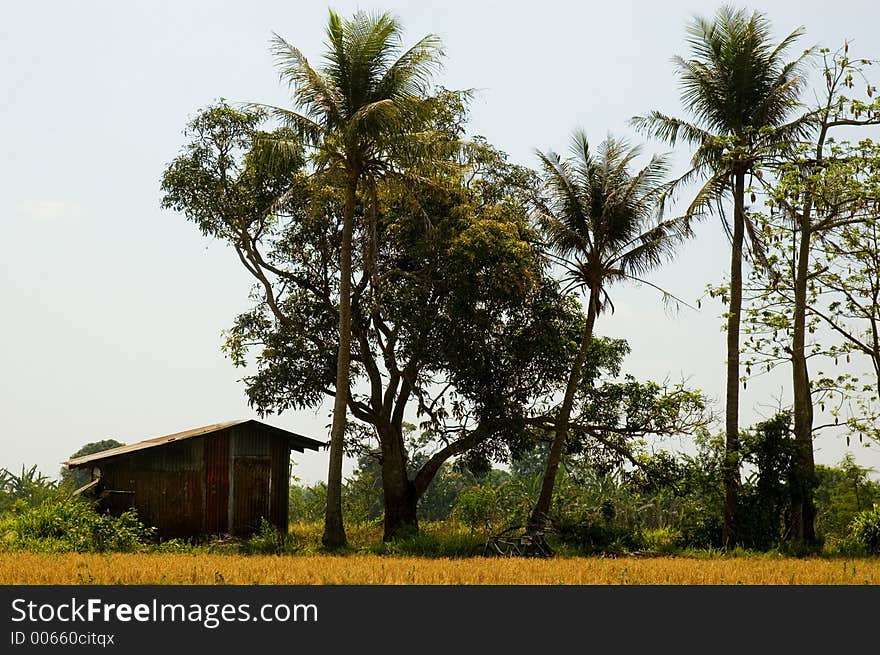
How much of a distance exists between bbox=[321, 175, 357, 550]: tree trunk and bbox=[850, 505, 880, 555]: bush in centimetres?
1416

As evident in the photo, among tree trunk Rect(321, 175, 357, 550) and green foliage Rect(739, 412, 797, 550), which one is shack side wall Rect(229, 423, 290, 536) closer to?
tree trunk Rect(321, 175, 357, 550)

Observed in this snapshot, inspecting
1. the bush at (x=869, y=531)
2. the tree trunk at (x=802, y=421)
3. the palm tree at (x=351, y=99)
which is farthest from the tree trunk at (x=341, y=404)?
the bush at (x=869, y=531)

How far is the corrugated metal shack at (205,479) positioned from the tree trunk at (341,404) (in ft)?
14.2

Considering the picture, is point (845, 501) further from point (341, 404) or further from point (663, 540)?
point (341, 404)

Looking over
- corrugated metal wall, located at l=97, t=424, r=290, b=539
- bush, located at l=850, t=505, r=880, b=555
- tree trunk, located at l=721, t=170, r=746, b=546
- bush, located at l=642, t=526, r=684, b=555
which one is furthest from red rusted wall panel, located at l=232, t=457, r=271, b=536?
bush, located at l=850, t=505, r=880, b=555

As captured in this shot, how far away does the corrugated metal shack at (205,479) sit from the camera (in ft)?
95.2

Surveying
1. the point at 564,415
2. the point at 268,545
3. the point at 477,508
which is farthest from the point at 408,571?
the point at 477,508

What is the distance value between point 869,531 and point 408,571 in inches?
620

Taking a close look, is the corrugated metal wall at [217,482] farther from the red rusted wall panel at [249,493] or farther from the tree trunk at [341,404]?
the tree trunk at [341,404]

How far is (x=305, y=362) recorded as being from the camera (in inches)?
1206

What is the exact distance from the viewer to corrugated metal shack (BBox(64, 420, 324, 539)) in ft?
95.2

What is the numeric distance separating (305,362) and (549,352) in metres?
7.39
